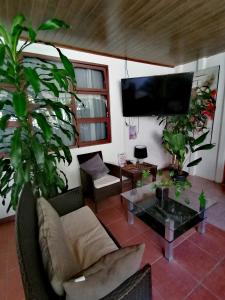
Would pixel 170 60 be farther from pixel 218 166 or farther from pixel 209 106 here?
pixel 218 166

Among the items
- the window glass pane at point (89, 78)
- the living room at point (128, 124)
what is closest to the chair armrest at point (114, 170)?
the living room at point (128, 124)

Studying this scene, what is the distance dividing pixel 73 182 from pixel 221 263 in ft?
7.34

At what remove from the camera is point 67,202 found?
186 centimetres

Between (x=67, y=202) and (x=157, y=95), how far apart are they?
90.1 inches

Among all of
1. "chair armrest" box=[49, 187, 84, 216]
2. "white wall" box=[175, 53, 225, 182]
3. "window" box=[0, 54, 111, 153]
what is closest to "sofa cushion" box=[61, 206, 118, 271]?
"chair armrest" box=[49, 187, 84, 216]

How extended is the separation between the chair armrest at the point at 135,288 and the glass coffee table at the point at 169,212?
30.3 inches

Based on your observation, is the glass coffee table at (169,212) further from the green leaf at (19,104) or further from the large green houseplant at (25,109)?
the green leaf at (19,104)

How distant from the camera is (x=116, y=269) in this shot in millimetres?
812

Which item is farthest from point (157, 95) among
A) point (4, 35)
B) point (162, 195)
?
point (4, 35)

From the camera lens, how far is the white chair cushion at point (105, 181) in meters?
2.50

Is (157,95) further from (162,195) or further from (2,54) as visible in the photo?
(2,54)

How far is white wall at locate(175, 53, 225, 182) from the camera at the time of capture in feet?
10.1

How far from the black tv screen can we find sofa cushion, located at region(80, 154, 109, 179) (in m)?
1.09

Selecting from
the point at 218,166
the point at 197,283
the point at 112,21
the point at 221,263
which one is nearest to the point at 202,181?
the point at 218,166
